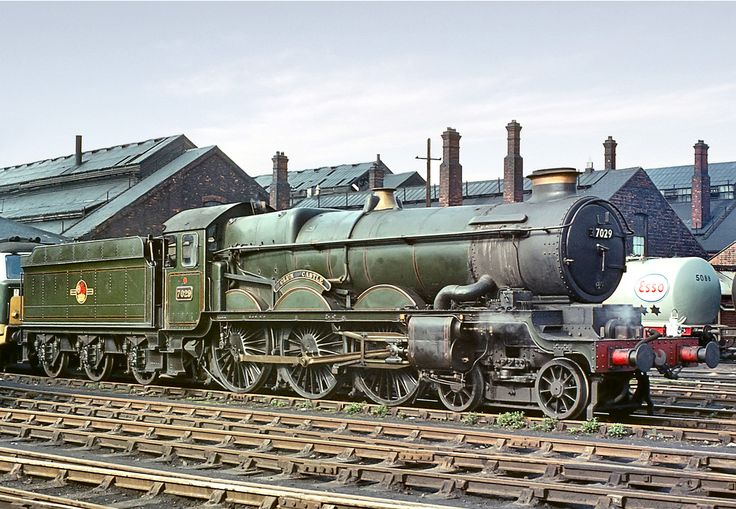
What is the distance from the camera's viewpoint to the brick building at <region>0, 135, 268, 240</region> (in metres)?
35.0

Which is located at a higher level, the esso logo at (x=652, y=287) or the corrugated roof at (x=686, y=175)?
the corrugated roof at (x=686, y=175)

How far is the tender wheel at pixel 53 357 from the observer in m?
18.5

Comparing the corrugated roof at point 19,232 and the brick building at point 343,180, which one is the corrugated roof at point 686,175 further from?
the corrugated roof at point 19,232

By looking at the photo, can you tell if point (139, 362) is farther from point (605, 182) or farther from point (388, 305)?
point (605, 182)

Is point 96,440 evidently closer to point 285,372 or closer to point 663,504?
point 285,372

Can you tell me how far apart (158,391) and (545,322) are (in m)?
7.52

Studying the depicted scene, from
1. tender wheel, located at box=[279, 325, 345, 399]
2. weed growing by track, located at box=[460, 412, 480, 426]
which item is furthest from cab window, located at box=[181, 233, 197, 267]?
weed growing by track, located at box=[460, 412, 480, 426]

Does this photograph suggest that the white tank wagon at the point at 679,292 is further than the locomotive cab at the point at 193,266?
Yes

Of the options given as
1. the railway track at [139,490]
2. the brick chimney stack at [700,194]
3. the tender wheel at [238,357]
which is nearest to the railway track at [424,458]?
the railway track at [139,490]

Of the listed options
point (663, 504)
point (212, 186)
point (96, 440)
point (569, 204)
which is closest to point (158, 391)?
point (96, 440)

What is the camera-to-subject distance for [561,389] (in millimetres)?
11281

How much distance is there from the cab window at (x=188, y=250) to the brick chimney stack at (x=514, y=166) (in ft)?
86.2

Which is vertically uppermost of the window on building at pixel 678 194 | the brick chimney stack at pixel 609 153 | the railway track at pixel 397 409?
the brick chimney stack at pixel 609 153

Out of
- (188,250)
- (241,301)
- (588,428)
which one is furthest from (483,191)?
(588,428)
